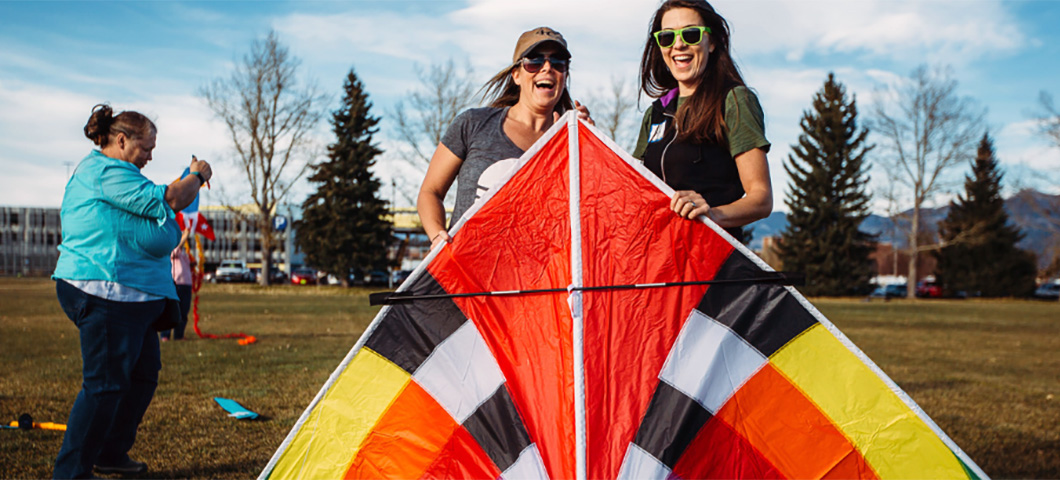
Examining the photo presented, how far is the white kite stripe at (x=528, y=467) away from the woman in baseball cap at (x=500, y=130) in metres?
0.91

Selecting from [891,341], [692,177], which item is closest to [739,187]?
[692,177]

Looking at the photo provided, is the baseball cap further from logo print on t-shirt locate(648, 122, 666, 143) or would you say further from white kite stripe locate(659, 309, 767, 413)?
white kite stripe locate(659, 309, 767, 413)

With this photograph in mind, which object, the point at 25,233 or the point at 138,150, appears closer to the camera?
the point at 138,150

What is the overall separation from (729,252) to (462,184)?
3.53 ft

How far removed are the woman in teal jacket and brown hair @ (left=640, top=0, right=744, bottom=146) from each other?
7.54 ft

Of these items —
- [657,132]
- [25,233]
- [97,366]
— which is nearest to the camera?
[657,132]

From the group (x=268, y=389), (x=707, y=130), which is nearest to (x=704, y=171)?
(x=707, y=130)

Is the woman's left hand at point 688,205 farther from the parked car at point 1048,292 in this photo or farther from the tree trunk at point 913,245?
the parked car at point 1048,292

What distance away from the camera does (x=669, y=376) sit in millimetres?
2123

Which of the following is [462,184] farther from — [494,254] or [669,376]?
[669,376]

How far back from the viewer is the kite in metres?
2.09

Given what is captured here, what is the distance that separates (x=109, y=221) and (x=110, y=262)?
19 cm

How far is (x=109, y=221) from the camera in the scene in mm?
3230

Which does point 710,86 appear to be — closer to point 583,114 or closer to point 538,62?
point 583,114
